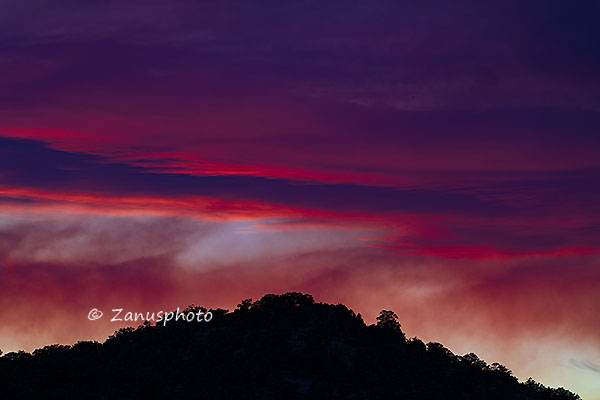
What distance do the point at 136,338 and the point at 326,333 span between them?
117ft

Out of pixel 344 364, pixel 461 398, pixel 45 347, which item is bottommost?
pixel 461 398

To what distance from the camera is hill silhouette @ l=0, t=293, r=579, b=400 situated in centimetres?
8781

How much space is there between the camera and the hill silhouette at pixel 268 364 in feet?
288

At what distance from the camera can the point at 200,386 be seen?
93062 millimetres

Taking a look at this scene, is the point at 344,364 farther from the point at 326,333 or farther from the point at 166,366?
the point at 166,366

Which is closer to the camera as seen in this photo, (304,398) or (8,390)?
(8,390)

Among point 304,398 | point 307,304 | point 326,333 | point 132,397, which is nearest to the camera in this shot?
point 132,397

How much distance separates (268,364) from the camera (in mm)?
100938

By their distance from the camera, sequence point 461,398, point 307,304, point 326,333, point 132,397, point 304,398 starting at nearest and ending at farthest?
point 132,397 < point 304,398 < point 461,398 < point 326,333 < point 307,304

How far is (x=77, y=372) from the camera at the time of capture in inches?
3474

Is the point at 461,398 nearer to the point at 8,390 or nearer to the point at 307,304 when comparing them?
the point at 307,304

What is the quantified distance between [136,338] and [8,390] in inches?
1850

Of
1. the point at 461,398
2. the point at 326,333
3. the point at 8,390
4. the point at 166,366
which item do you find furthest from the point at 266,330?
the point at 8,390

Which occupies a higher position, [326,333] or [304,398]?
[326,333]
